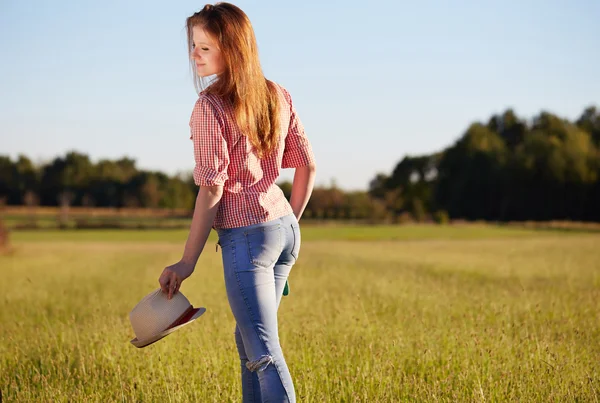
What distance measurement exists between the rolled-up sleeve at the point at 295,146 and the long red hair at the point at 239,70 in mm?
348

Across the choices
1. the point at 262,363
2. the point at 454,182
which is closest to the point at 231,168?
the point at 262,363

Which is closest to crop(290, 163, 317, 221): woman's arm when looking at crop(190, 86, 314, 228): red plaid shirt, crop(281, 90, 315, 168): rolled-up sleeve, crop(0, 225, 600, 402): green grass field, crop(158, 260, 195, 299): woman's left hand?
crop(281, 90, 315, 168): rolled-up sleeve

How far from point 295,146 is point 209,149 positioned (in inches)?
26.7

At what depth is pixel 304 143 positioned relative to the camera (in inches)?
153

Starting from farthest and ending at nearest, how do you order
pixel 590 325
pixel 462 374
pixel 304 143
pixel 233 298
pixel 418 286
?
pixel 418 286 → pixel 590 325 → pixel 462 374 → pixel 304 143 → pixel 233 298

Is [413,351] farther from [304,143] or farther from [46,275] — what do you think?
[46,275]

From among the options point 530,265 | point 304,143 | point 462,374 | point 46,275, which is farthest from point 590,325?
point 46,275

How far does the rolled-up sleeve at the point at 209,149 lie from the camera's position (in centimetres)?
334

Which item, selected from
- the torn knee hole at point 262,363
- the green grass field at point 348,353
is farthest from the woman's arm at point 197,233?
the green grass field at point 348,353

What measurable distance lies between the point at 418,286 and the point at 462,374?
680 centimetres

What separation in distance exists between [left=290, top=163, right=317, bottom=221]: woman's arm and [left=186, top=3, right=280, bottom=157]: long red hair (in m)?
0.47

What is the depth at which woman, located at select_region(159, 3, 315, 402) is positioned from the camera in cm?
336

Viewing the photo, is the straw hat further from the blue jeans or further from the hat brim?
the blue jeans

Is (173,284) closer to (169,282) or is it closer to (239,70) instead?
(169,282)
